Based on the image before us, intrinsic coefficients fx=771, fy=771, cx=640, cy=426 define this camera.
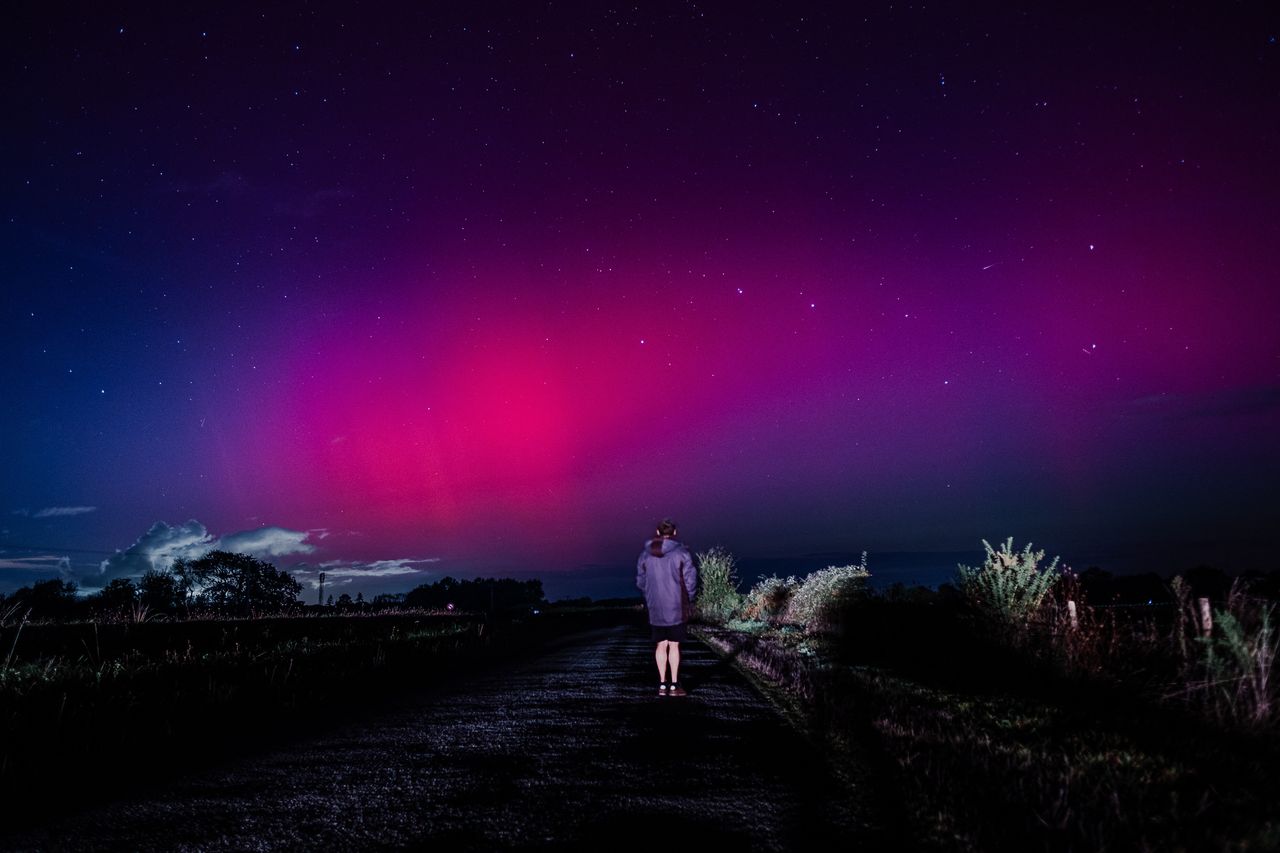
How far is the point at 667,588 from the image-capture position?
867 centimetres

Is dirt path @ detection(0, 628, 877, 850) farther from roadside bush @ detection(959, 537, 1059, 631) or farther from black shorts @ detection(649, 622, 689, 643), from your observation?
roadside bush @ detection(959, 537, 1059, 631)

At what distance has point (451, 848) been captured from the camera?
375cm

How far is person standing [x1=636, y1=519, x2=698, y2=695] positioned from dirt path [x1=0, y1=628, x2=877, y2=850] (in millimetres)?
1151

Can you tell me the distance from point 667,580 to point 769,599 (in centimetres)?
1844

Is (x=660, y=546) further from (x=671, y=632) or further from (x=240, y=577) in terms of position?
(x=240, y=577)

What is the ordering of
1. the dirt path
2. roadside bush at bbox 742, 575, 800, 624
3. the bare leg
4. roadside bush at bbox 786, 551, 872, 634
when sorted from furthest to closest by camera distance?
roadside bush at bbox 742, 575, 800, 624
roadside bush at bbox 786, 551, 872, 634
the bare leg
the dirt path

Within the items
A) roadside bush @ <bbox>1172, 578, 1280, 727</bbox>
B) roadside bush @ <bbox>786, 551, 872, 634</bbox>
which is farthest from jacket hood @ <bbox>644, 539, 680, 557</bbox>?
roadside bush @ <bbox>786, 551, 872, 634</bbox>

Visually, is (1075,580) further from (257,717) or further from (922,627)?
(257,717)

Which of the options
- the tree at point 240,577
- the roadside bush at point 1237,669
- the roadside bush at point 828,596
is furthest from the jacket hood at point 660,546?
the tree at point 240,577

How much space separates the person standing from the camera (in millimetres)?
8648

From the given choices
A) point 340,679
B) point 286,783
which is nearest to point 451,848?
point 286,783

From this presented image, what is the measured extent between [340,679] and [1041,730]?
8874mm

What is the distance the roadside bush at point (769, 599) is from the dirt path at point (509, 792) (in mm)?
18156

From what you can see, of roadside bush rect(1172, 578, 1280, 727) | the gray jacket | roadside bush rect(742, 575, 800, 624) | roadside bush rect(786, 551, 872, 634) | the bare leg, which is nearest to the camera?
roadside bush rect(1172, 578, 1280, 727)
